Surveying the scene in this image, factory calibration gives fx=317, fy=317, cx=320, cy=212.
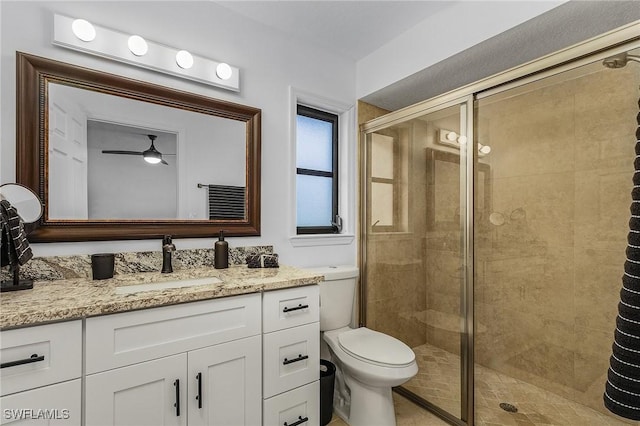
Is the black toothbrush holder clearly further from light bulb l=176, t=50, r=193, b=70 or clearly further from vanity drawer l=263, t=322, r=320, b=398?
light bulb l=176, t=50, r=193, b=70

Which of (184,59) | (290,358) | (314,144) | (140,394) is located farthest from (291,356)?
(184,59)

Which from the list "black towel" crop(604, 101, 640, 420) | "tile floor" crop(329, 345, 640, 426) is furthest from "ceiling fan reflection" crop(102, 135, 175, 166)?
"black towel" crop(604, 101, 640, 420)

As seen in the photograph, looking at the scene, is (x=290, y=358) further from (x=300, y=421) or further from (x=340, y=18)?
(x=340, y=18)

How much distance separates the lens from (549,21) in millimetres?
1589

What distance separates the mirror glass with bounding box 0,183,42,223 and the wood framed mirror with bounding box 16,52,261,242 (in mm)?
A: 72

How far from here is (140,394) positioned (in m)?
1.19

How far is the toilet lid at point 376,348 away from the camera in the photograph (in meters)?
1.70

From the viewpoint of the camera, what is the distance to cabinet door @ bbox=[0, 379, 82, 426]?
97cm

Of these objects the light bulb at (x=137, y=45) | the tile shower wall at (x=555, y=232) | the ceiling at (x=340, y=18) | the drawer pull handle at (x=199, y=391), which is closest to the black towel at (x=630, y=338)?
the tile shower wall at (x=555, y=232)

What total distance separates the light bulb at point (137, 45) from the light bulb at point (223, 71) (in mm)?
387

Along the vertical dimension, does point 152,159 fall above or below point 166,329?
above

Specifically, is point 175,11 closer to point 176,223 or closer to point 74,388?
point 176,223

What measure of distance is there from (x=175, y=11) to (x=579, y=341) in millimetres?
3069

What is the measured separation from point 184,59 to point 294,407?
76.7 inches
